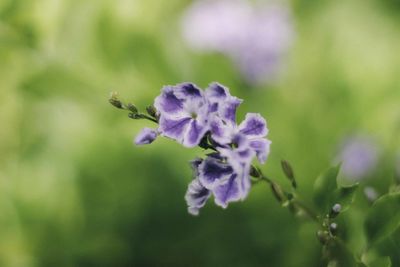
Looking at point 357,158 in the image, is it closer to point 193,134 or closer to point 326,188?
point 326,188

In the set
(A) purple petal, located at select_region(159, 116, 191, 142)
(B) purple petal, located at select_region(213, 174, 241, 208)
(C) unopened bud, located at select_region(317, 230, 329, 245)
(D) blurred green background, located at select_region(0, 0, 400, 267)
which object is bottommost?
(C) unopened bud, located at select_region(317, 230, 329, 245)

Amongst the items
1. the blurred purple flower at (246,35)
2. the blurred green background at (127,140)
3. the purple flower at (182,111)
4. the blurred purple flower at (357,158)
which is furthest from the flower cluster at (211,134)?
the blurred purple flower at (246,35)

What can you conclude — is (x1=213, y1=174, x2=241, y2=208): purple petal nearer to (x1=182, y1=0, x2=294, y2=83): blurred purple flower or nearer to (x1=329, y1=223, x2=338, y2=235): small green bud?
(x1=329, y1=223, x2=338, y2=235): small green bud

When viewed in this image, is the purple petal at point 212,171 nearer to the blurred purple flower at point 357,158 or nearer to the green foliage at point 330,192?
the green foliage at point 330,192

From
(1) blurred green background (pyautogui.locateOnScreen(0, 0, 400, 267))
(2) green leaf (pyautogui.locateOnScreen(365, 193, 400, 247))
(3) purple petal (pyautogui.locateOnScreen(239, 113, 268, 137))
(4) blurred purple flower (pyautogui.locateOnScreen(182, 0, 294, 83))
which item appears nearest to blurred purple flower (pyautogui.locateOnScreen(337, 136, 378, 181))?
(1) blurred green background (pyautogui.locateOnScreen(0, 0, 400, 267))

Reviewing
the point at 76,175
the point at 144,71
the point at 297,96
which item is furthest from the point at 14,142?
the point at 297,96

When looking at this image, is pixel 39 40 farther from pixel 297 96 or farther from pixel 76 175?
pixel 297 96
